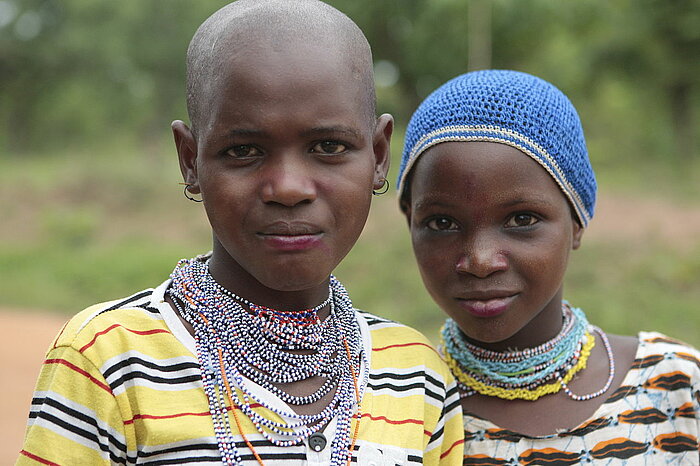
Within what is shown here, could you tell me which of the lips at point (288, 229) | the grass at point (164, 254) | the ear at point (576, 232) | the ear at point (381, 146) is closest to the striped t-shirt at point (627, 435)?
the ear at point (576, 232)

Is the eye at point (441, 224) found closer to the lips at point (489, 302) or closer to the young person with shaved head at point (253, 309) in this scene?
the lips at point (489, 302)

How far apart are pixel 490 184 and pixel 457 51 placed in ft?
37.7

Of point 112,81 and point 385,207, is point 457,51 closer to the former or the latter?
point 385,207

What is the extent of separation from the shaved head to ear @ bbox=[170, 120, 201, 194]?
31mm

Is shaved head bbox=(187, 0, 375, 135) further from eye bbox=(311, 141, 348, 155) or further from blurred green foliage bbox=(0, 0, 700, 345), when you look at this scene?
blurred green foliage bbox=(0, 0, 700, 345)

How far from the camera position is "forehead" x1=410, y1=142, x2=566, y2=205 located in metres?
2.15

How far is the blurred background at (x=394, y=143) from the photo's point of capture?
9.08 meters

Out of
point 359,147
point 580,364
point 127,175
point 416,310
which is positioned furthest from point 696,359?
point 127,175

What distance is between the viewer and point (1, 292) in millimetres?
9797

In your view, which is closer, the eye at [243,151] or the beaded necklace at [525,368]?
the eye at [243,151]

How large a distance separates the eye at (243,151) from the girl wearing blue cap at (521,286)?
25.4 inches

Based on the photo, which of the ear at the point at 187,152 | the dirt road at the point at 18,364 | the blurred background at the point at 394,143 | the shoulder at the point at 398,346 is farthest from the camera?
the blurred background at the point at 394,143

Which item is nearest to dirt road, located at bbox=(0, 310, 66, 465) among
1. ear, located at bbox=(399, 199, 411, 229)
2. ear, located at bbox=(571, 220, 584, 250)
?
ear, located at bbox=(399, 199, 411, 229)

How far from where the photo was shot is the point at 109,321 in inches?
68.9
